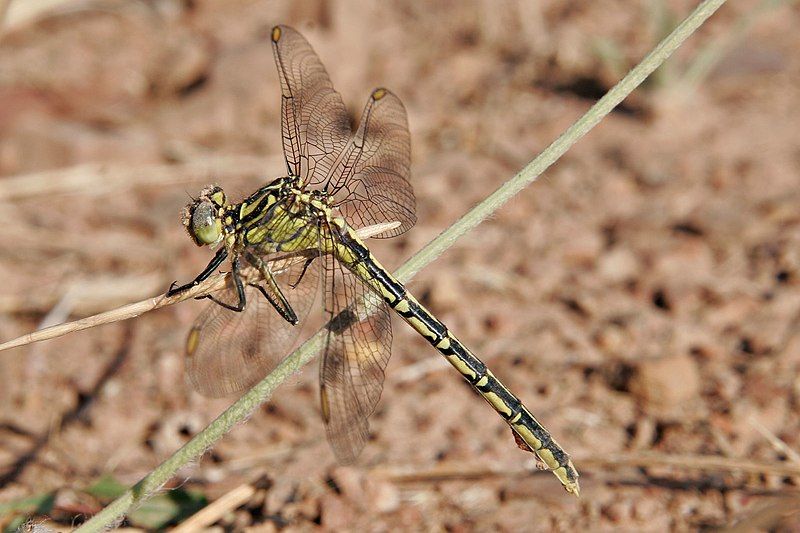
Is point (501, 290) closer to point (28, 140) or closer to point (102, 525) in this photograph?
point (102, 525)

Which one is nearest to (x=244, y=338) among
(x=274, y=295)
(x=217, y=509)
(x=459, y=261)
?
(x=274, y=295)

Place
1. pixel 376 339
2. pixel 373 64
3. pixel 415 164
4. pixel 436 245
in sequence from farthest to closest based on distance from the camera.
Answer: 1. pixel 373 64
2. pixel 415 164
3. pixel 376 339
4. pixel 436 245

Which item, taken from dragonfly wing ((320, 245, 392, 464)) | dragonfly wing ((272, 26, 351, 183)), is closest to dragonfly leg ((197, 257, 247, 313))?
dragonfly wing ((320, 245, 392, 464))

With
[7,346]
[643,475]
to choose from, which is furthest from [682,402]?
[7,346]

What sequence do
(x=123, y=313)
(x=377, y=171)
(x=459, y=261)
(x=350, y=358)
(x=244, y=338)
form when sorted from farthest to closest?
1. (x=459, y=261)
2. (x=377, y=171)
3. (x=244, y=338)
4. (x=350, y=358)
5. (x=123, y=313)

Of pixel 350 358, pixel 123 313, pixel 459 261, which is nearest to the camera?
pixel 123 313

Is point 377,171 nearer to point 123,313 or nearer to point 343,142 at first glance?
point 343,142
